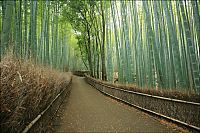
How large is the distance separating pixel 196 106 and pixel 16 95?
11.3 ft

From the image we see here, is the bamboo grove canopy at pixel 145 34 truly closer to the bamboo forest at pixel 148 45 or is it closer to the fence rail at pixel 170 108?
the bamboo forest at pixel 148 45

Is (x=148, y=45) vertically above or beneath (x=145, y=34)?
beneath

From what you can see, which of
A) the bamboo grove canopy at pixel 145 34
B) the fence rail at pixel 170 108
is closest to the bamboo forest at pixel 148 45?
the bamboo grove canopy at pixel 145 34

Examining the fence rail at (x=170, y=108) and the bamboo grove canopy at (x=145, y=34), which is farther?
the bamboo grove canopy at (x=145, y=34)

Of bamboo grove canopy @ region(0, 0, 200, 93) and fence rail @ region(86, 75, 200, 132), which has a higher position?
bamboo grove canopy @ region(0, 0, 200, 93)

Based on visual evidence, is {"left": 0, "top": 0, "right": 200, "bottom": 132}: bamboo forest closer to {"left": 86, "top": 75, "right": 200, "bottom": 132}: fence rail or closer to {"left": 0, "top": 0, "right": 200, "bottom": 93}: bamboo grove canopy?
{"left": 0, "top": 0, "right": 200, "bottom": 93}: bamboo grove canopy

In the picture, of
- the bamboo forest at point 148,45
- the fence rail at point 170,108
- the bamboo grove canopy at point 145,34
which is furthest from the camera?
the bamboo grove canopy at point 145,34

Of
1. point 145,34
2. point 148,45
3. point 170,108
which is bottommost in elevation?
point 170,108

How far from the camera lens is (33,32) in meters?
6.98

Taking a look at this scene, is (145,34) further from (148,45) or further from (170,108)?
(170,108)

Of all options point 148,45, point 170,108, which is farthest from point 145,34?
point 170,108

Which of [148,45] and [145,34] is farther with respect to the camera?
[145,34]

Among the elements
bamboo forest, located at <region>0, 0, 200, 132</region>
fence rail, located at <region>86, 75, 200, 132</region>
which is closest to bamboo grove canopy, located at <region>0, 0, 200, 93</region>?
bamboo forest, located at <region>0, 0, 200, 132</region>

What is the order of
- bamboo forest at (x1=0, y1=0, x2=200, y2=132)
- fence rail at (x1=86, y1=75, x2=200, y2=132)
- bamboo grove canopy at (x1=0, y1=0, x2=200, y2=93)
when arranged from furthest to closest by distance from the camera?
bamboo grove canopy at (x1=0, y1=0, x2=200, y2=93)
fence rail at (x1=86, y1=75, x2=200, y2=132)
bamboo forest at (x1=0, y1=0, x2=200, y2=132)
